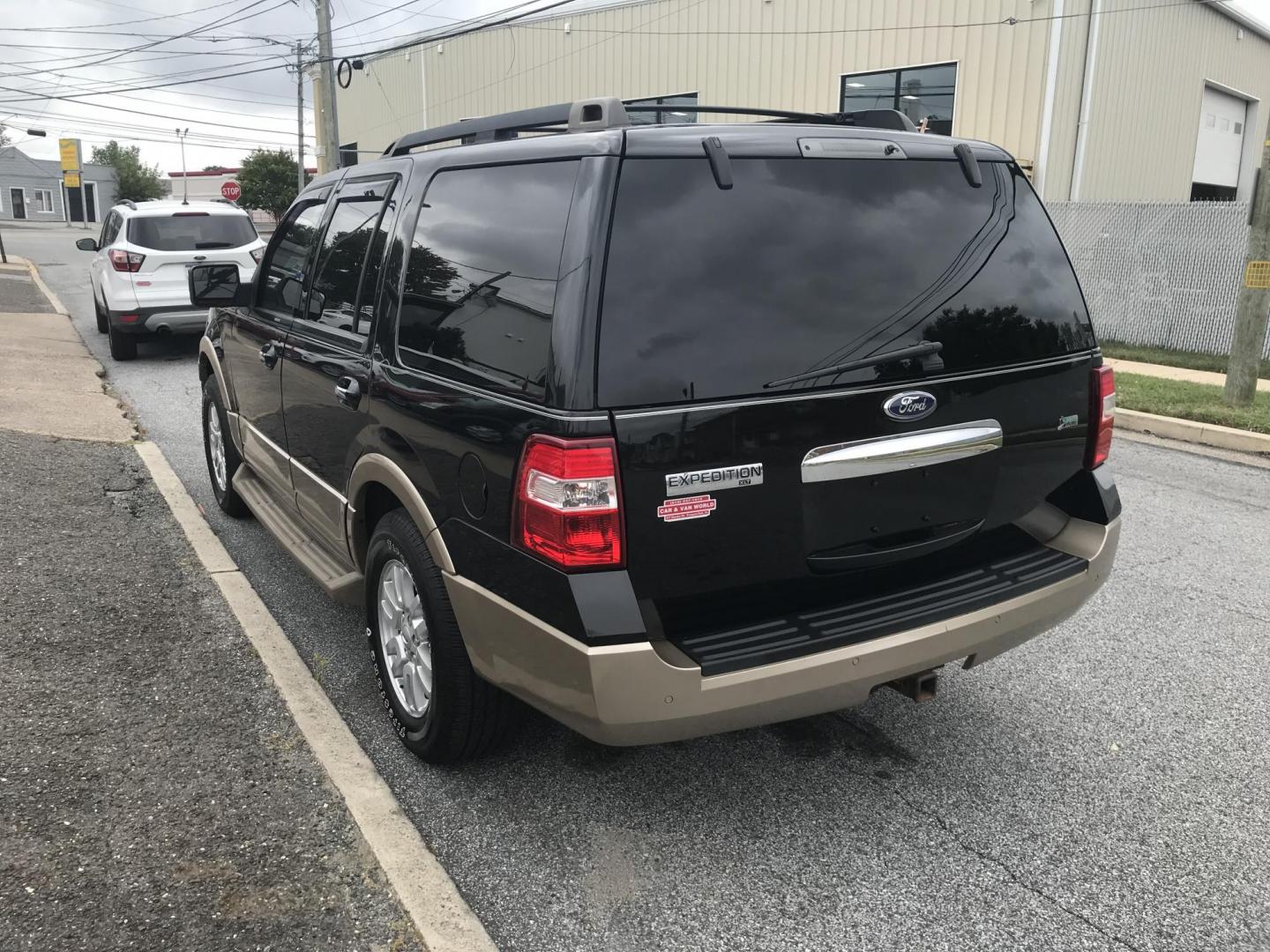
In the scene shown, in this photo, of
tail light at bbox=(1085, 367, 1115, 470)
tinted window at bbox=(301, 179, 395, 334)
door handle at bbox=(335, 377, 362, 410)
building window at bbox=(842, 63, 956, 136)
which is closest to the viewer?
tail light at bbox=(1085, 367, 1115, 470)

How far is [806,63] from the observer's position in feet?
67.7

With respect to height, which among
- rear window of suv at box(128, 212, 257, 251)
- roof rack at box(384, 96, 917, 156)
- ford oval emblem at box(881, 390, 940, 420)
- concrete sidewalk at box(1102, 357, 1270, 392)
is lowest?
concrete sidewalk at box(1102, 357, 1270, 392)

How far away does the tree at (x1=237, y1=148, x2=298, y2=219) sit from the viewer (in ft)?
202

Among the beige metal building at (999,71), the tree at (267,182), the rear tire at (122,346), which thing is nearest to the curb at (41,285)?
the rear tire at (122,346)

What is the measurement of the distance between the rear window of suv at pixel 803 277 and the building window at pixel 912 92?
16.6m

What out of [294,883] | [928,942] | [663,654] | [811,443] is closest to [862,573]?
[811,443]

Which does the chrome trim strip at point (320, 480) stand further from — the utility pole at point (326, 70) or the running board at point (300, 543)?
the utility pole at point (326, 70)

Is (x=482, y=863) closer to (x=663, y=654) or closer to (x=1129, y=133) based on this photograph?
(x=663, y=654)

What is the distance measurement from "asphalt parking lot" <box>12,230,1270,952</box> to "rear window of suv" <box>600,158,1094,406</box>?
1.34m

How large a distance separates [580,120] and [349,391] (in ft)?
4.03

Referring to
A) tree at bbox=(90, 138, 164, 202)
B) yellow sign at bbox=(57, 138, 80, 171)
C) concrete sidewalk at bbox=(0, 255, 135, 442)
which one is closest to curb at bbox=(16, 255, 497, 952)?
concrete sidewalk at bbox=(0, 255, 135, 442)

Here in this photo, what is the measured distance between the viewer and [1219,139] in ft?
75.5

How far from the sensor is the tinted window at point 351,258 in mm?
3588

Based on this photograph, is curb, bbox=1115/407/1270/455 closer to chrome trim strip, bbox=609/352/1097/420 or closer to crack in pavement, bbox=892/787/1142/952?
chrome trim strip, bbox=609/352/1097/420
